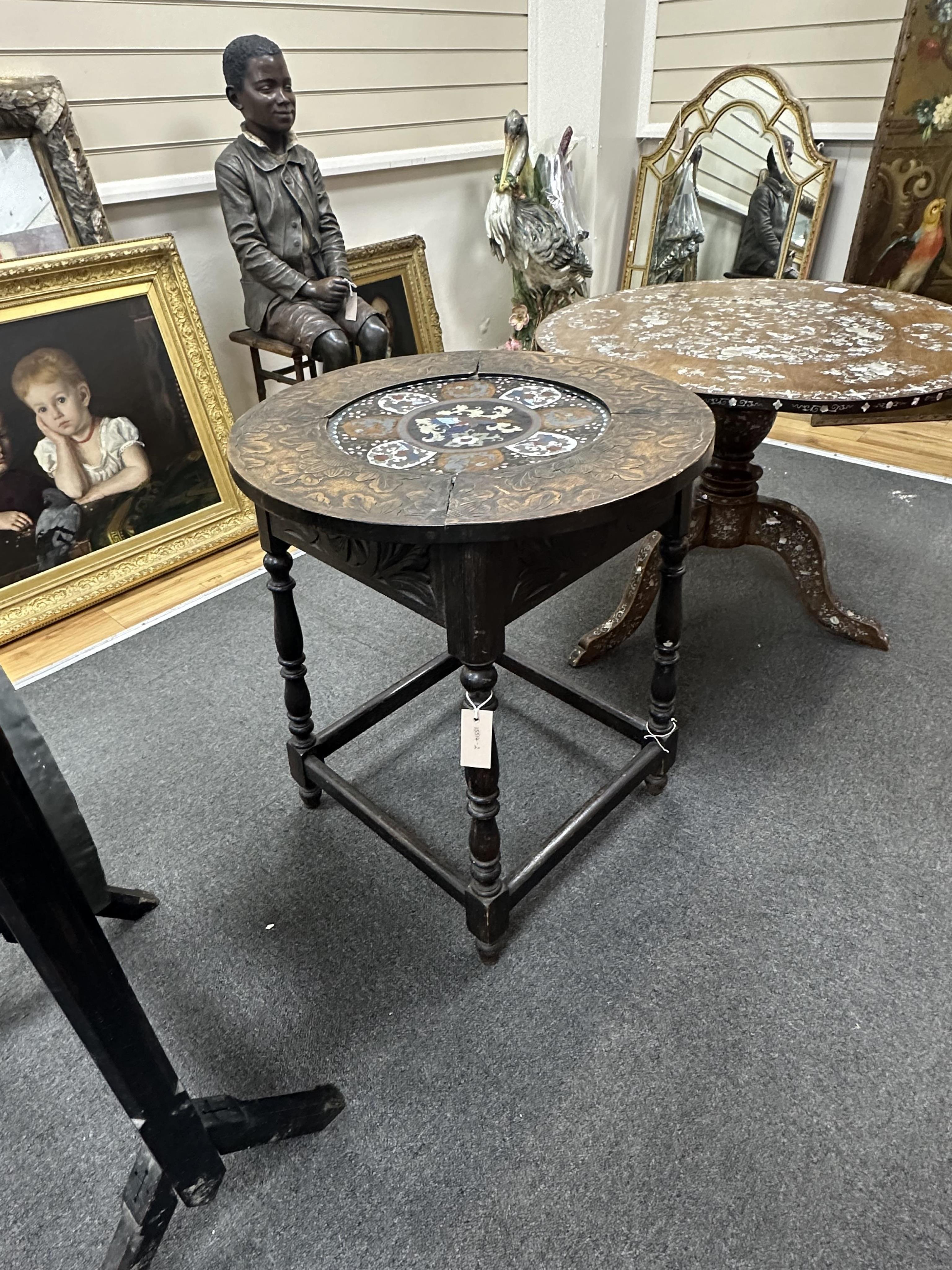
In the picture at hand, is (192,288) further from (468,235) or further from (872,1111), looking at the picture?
(872,1111)

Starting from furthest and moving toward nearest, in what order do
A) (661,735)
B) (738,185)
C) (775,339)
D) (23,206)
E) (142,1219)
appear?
(738,185) → (23,206) → (775,339) → (661,735) → (142,1219)

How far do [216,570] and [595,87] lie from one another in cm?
257

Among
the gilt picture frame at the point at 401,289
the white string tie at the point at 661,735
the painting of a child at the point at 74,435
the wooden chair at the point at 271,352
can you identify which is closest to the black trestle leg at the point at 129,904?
the white string tie at the point at 661,735

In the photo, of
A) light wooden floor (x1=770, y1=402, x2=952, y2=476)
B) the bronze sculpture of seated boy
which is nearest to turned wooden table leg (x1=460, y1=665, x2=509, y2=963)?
the bronze sculpture of seated boy

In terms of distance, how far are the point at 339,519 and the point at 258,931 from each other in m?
0.77

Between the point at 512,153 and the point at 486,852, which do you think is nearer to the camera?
the point at 486,852

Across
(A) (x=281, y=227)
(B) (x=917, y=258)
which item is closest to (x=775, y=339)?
(A) (x=281, y=227)

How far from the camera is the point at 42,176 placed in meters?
2.04

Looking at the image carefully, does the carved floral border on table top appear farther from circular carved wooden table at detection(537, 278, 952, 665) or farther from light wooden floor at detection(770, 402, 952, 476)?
light wooden floor at detection(770, 402, 952, 476)

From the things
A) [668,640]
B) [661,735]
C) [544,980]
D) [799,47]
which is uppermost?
[799,47]

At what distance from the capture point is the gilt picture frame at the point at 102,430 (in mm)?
1992

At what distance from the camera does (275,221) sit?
2311 mm

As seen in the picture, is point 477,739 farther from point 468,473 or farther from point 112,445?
point 112,445

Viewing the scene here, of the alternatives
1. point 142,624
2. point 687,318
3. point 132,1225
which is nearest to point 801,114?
point 687,318
